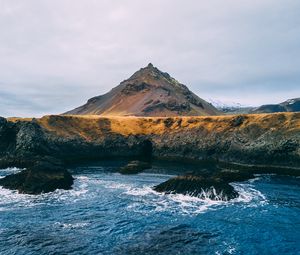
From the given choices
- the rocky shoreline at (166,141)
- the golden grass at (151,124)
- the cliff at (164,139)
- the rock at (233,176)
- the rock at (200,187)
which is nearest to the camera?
the rock at (200,187)

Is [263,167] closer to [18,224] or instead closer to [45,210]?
[45,210]

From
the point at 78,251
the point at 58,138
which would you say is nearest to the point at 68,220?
the point at 78,251

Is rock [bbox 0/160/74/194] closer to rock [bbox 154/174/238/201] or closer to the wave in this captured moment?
the wave

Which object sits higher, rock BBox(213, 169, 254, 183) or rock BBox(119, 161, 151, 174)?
rock BBox(119, 161, 151, 174)

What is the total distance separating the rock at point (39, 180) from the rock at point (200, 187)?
19327 mm

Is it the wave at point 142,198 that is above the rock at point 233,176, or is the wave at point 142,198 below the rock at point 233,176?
below

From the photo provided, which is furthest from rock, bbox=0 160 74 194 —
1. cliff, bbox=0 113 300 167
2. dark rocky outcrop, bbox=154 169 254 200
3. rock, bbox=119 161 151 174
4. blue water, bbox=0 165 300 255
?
cliff, bbox=0 113 300 167

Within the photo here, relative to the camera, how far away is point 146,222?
1951 inches

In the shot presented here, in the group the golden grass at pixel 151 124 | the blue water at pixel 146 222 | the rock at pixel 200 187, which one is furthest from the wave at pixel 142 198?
the golden grass at pixel 151 124

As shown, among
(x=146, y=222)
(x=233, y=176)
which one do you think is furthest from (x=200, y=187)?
(x=233, y=176)

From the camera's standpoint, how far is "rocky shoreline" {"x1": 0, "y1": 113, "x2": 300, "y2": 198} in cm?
9975

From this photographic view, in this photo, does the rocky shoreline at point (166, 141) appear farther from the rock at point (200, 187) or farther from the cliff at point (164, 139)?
the rock at point (200, 187)

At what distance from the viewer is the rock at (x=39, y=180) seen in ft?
222

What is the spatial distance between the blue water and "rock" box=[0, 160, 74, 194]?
2220 millimetres
